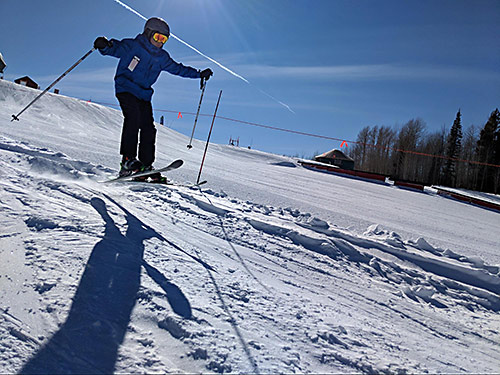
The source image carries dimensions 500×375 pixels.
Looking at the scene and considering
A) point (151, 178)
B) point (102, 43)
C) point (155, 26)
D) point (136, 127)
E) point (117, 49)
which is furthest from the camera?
point (151, 178)

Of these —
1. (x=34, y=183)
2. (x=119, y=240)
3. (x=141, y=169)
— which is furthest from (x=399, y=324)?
(x=141, y=169)

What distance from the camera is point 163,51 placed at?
3961 mm

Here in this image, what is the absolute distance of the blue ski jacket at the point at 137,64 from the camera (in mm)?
3668

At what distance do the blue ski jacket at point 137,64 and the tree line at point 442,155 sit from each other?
3669cm

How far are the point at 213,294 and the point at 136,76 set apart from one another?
10.6 ft

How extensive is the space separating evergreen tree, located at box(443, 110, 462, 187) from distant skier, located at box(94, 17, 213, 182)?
47475 mm

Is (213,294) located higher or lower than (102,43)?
lower

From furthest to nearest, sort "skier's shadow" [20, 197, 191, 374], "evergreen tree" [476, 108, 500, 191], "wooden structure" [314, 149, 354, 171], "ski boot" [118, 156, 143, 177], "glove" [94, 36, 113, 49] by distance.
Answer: "wooden structure" [314, 149, 354, 171] → "evergreen tree" [476, 108, 500, 191] → "ski boot" [118, 156, 143, 177] → "glove" [94, 36, 113, 49] → "skier's shadow" [20, 197, 191, 374]

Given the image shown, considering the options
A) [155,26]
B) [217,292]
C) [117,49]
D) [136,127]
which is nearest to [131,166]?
[136,127]

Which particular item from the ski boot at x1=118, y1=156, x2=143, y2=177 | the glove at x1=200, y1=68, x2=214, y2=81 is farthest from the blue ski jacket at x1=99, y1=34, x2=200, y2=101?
the ski boot at x1=118, y1=156, x2=143, y2=177

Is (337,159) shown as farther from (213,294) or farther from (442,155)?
(213,294)

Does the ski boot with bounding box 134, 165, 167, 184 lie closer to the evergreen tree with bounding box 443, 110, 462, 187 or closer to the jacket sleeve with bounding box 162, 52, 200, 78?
the jacket sleeve with bounding box 162, 52, 200, 78

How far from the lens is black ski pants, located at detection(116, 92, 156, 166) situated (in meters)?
3.80

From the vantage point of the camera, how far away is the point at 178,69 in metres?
4.25
